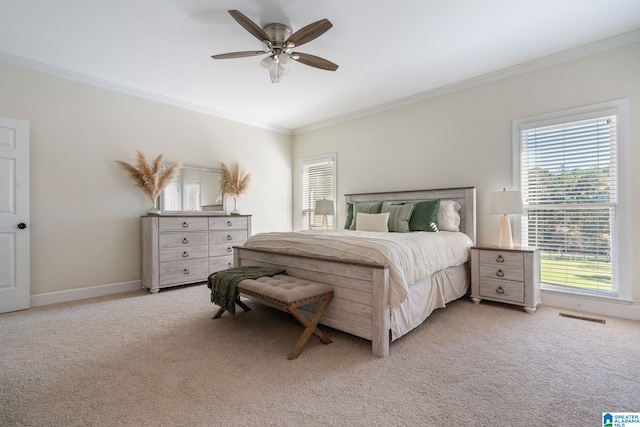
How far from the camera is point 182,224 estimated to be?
4.15 m

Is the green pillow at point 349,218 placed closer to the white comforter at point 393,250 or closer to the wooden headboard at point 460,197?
the wooden headboard at point 460,197

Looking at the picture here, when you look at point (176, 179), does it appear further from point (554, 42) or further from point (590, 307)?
point (590, 307)

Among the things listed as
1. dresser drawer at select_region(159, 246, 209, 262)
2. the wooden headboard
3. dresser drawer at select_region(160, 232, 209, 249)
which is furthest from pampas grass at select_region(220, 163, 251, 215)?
the wooden headboard

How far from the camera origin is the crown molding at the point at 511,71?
294 cm

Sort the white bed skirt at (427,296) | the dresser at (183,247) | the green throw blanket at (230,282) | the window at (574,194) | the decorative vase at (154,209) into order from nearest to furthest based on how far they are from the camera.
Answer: the white bed skirt at (427,296)
the green throw blanket at (230,282)
the window at (574,194)
the dresser at (183,247)
the decorative vase at (154,209)

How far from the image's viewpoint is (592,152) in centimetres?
309

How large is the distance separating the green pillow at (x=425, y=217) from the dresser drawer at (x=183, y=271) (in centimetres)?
298

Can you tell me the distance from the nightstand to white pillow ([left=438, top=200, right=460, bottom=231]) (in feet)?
1.36

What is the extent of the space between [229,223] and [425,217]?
289 cm

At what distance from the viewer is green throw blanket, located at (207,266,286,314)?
261cm

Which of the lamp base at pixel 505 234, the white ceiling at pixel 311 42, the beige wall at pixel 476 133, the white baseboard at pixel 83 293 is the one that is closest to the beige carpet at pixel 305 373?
the white baseboard at pixel 83 293

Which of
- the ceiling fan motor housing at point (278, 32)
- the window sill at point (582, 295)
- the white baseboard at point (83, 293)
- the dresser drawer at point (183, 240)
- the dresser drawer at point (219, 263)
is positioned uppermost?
the ceiling fan motor housing at point (278, 32)

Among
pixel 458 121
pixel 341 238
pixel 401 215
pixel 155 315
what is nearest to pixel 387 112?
pixel 458 121

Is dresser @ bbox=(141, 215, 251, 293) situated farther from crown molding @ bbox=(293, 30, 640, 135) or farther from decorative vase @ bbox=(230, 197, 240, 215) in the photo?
crown molding @ bbox=(293, 30, 640, 135)
